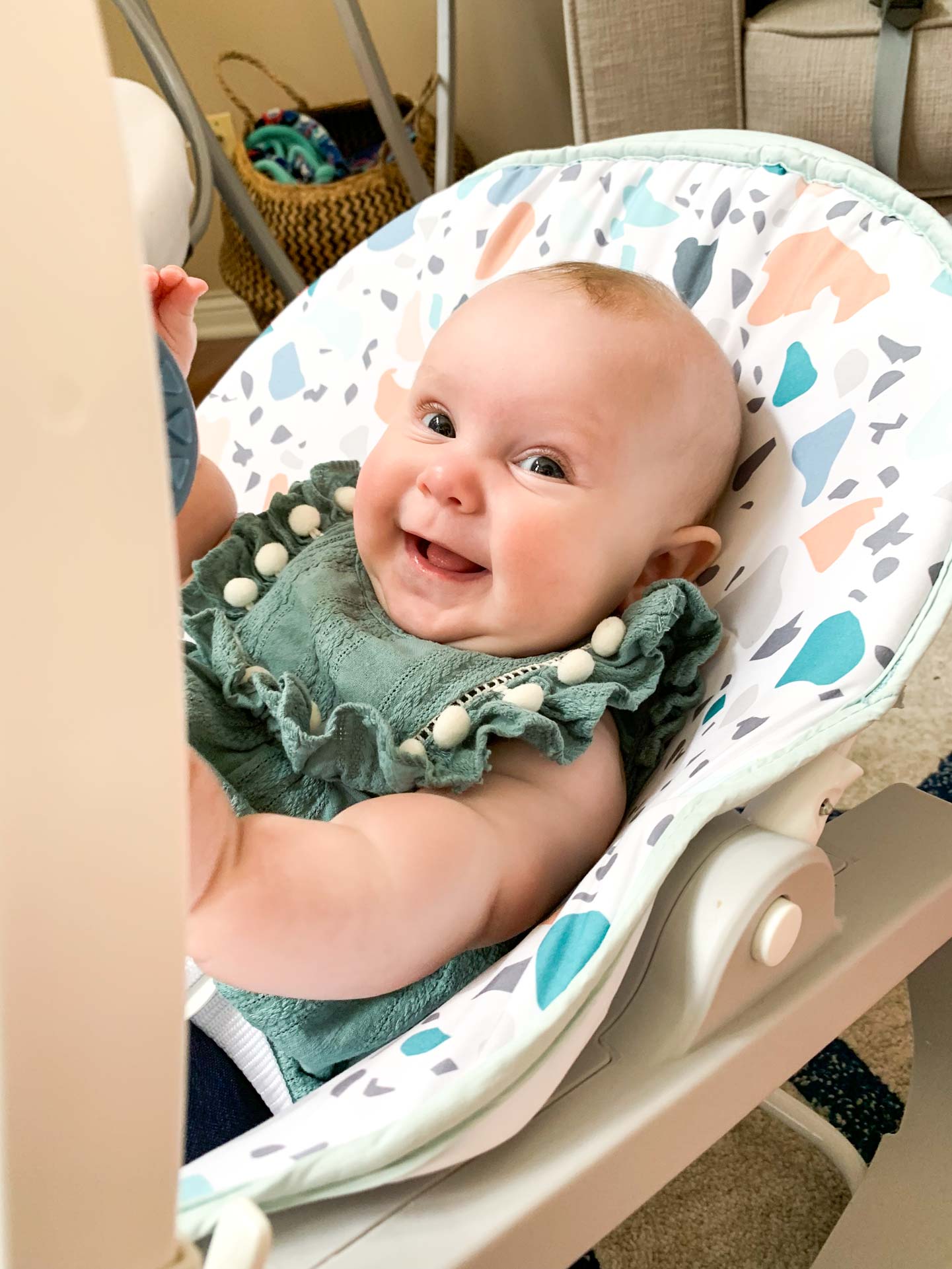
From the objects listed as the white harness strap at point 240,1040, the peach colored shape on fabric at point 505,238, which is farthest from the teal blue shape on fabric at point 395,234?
the white harness strap at point 240,1040

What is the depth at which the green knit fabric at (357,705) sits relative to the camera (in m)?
0.59

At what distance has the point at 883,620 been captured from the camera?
0.56 meters

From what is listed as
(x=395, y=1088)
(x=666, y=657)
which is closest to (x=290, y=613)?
(x=666, y=657)

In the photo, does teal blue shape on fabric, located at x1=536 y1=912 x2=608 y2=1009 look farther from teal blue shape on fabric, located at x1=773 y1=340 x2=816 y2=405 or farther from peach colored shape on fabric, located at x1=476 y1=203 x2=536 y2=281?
peach colored shape on fabric, located at x1=476 y1=203 x2=536 y2=281

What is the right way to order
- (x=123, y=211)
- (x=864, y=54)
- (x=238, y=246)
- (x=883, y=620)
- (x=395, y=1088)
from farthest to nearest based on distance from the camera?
(x=238, y=246), (x=864, y=54), (x=883, y=620), (x=395, y=1088), (x=123, y=211)

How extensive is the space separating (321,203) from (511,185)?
3.40 ft

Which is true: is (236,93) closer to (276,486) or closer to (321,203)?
(321,203)

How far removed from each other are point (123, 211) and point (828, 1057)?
3.04ft

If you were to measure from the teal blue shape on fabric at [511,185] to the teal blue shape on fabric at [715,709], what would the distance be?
0.50 m

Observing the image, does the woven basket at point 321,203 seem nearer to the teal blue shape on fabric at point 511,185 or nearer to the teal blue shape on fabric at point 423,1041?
the teal blue shape on fabric at point 511,185

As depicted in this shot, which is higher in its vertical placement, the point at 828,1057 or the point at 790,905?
the point at 790,905

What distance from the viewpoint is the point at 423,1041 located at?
1.59 feet

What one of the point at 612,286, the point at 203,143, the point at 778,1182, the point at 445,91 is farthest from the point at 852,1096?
the point at 445,91

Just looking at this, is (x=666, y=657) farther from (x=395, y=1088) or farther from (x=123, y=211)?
(x=123, y=211)
